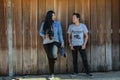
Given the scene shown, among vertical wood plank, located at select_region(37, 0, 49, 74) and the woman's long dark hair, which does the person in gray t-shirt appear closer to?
the woman's long dark hair

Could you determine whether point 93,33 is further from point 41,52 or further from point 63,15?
point 41,52

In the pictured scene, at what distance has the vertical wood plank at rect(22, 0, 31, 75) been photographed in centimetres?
1038

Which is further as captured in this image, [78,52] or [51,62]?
[78,52]

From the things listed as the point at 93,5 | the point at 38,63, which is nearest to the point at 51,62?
the point at 38,63

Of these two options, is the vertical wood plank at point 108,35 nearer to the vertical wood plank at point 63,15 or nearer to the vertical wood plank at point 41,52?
the vertical wood plank at point 63,15

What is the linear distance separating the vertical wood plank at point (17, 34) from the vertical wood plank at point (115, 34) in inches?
115

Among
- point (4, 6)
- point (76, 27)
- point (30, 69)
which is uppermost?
point (4, 6)

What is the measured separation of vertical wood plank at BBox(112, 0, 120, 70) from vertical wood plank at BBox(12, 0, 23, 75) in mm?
2927

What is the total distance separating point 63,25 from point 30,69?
1.67 meters

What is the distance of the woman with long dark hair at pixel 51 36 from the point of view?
984 cm

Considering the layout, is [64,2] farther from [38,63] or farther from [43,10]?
[38,63]

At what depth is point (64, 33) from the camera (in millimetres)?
10641

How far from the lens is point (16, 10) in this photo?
406 inches

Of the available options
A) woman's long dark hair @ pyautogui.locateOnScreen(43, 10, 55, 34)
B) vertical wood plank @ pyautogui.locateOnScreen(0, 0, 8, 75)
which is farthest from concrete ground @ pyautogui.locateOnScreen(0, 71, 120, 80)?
woman's long dark hair @ pyautogui.locateOnScreen(43, 10, 55, 34)
